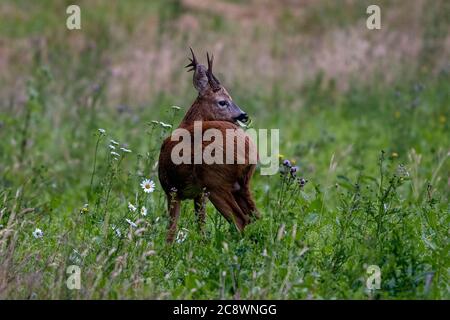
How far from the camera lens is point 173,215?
616cm

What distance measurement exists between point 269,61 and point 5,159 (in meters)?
5.59

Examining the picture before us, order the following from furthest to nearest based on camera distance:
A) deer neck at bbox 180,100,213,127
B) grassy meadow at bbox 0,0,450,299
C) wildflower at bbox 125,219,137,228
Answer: deer neck at bbox 180,100,213,127
wildflower at bbox 125,219,137,228
grassy meadow at bbox 0,0,450,299

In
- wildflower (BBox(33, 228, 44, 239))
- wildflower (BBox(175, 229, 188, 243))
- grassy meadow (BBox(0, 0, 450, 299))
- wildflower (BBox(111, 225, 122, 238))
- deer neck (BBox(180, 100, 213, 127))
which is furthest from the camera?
deer neck (BBox(180, 100, 213, 127))

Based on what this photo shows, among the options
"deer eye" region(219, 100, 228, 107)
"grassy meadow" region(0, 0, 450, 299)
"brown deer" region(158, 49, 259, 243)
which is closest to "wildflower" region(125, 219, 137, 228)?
"grassy meadow" region(0, 0, 450, 299)

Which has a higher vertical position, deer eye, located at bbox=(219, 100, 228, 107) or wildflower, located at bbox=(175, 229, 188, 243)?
deer eye, located at bbox=(219, 100, 228, 107)

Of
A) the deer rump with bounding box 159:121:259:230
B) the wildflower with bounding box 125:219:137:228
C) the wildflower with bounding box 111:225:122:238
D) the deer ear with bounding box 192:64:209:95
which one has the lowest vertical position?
the wildflower with bounding box 111:225:122:238

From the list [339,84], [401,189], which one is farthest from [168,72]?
[401,189]

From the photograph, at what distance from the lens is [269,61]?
14.2 m

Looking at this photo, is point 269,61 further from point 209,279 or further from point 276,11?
point 209,279

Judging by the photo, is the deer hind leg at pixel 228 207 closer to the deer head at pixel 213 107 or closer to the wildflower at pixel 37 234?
the deer head at pixel 213 107

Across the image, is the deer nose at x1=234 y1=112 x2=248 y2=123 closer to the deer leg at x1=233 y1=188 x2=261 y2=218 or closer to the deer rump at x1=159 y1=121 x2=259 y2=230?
the deer rump at x1=159 y1=121 x2=259 y2=230

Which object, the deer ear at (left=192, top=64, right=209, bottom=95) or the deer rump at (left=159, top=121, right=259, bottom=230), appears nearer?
the deer rump at (left=159, top=121, right=259, bottom=230)

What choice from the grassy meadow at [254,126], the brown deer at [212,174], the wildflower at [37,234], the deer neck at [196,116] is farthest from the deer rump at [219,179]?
the wildflower at [37,234]

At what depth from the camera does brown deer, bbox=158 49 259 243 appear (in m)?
5.74
